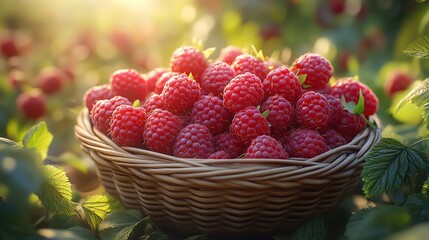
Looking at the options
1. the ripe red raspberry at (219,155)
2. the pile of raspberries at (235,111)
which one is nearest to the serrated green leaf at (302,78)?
the pile of raspberries at (235,111)

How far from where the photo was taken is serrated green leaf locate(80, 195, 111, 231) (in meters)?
1.25

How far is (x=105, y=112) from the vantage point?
49.3 inches

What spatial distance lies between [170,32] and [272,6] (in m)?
0.57

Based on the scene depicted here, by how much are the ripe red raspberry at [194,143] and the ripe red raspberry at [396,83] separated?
1.06 metres

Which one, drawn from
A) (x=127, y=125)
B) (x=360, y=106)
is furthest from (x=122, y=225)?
(x=360, y=106)

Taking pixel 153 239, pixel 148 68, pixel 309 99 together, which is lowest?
pixel 153 239

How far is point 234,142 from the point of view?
1189 millimetres

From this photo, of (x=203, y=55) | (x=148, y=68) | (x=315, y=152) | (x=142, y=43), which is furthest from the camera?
(x=142, y=43)

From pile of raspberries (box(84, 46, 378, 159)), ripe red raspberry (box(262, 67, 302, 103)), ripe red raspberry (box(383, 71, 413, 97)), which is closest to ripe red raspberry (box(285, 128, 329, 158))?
pile of raspberries (box(84, 46, 378, 159))

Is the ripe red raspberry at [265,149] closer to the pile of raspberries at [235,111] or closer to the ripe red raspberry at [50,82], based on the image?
the pile of raspberries at [235,111]

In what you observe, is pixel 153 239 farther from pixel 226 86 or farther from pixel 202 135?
pixel 226 86

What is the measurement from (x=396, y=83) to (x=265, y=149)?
3.48 ft

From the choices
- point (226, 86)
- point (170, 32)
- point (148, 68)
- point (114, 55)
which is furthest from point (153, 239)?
point (170, 32)

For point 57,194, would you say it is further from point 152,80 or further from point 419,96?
point 419,96
